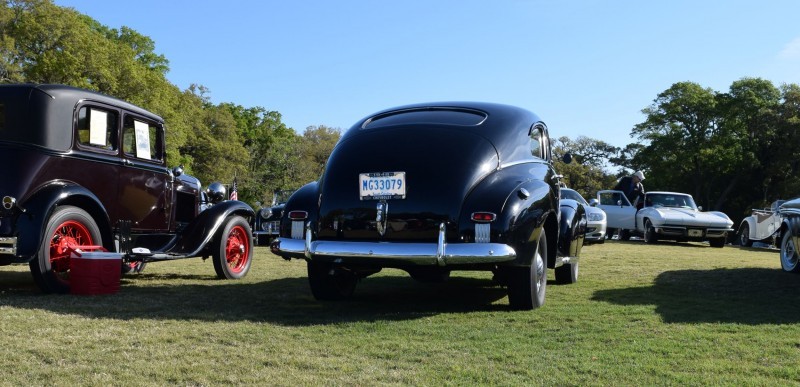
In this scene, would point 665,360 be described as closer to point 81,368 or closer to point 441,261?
point 441,261

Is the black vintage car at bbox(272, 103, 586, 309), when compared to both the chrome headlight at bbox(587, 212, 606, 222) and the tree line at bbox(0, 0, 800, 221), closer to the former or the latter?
the chrome headlight at bbox(587, 212, 606, 222)

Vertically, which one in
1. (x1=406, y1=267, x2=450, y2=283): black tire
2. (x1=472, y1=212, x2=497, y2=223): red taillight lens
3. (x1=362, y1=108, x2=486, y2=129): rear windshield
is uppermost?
(x1=362, y1=108, x2=486, y2=129): rear windshield

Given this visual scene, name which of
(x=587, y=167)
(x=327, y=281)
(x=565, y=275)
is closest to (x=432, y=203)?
(x=327, y=281)

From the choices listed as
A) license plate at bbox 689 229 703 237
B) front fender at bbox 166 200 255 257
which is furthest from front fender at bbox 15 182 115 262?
license plate at bbox 689 229 703 237

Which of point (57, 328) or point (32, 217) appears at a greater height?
point (32, 217)

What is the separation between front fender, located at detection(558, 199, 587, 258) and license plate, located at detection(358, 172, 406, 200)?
92.6 inches

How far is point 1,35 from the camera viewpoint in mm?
30125

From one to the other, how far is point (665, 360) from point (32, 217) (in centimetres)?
524

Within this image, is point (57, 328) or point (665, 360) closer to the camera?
point (665, 360)

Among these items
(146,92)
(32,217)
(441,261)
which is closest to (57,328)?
(32,217)

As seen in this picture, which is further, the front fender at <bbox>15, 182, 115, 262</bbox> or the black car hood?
the front fender at <bbox>15, 182, 115, 262</bbox>

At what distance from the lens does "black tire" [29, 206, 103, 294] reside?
624 centimetres

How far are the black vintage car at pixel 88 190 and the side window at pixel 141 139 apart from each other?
0.04 feet

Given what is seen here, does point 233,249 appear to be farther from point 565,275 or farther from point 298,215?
point 565,275
